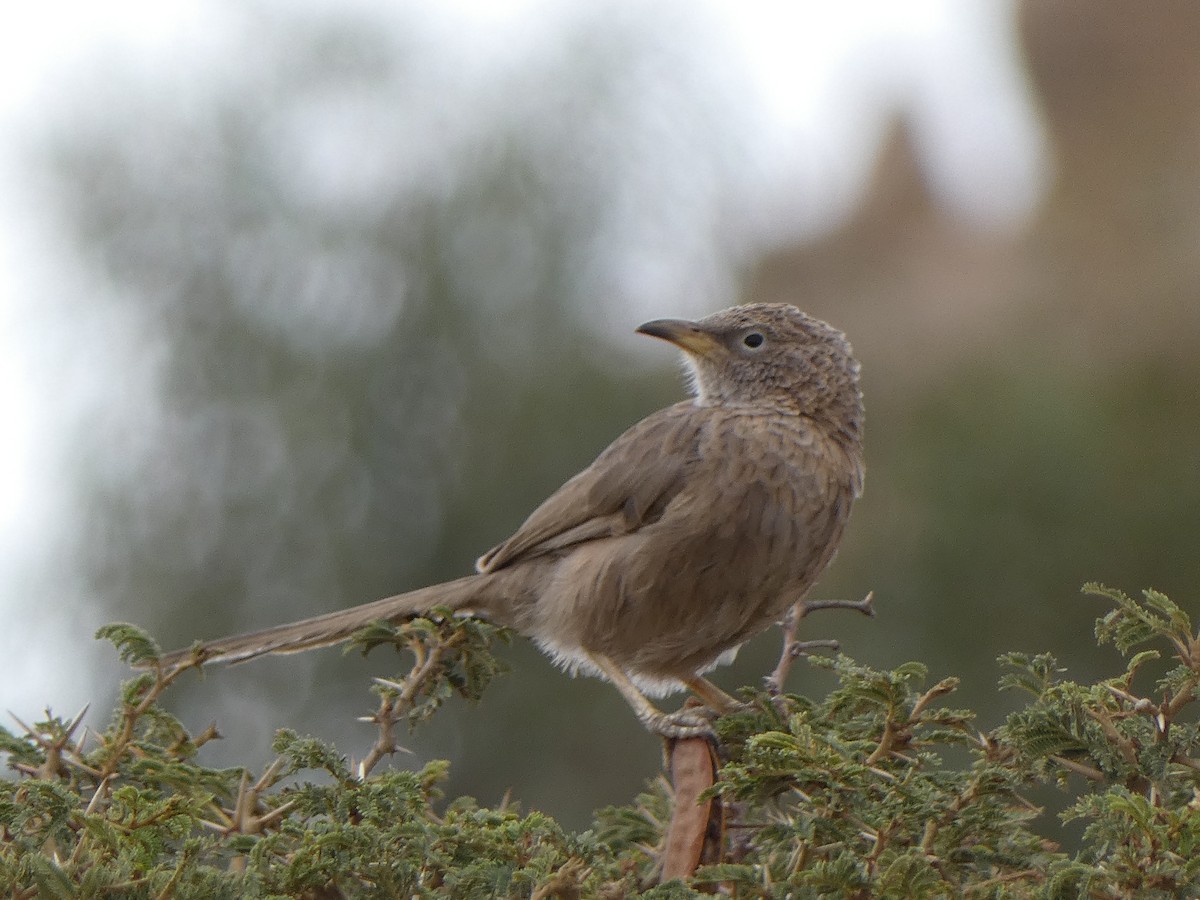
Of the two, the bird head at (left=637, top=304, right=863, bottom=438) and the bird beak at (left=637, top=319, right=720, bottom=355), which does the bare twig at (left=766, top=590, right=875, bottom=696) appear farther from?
the bird beak at (left=637, top=319, right=720, bottom=355)

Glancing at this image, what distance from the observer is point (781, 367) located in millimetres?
4828

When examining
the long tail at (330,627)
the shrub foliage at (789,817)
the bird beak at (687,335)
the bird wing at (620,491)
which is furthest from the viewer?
the bird beak at (687,335)

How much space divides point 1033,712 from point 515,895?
815mm

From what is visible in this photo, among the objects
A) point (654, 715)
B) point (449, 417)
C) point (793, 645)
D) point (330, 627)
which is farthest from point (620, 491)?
point (449, 417)

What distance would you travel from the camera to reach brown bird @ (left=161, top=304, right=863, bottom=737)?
13.7 ft

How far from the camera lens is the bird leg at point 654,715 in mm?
2995

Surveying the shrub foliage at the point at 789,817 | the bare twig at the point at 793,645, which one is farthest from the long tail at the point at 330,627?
the shrub foliage at the point at 789,817

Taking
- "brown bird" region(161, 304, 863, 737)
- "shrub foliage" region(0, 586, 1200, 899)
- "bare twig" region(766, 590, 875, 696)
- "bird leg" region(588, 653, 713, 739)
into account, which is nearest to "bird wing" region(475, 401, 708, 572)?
"brown bird" region(161, 304, 863, 737)

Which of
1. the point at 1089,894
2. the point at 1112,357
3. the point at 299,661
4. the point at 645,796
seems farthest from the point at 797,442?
the point at 1112,357

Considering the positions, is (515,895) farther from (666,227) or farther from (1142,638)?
(666,227)

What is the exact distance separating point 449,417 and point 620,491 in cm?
514

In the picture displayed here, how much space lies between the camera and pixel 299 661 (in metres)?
8.65

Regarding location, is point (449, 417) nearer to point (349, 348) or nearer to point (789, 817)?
point (349, 348)

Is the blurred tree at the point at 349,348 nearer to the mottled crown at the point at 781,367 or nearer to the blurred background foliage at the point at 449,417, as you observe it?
the blurred background foliage at the point at 449,417
